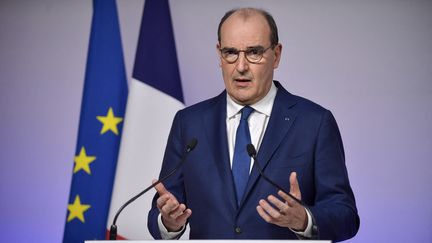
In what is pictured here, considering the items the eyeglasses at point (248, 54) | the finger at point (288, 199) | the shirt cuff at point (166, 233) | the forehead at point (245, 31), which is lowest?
the shirt cuff at point (166, 233)

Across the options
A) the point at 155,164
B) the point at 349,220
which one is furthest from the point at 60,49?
the point at 349,220

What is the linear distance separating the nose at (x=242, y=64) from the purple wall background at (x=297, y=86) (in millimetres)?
1490

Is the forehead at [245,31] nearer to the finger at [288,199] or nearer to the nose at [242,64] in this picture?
the nose at [242,64]

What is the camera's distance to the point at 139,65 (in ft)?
12.2

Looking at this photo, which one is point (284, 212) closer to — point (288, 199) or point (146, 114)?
point (288, 199)

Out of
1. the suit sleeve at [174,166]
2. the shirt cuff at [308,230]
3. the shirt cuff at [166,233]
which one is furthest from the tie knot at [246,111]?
the shirt cuff at [308,230]

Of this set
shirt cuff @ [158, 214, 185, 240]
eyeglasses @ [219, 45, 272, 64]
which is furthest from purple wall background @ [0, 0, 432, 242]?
shirt cuff @ [158, 214, 185, 240]

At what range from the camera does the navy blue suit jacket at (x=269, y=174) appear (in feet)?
7.78

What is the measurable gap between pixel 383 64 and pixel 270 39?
1521 mm

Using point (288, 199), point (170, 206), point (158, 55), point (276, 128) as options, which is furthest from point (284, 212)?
point (158, 55)

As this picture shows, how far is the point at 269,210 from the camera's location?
1956 millimetres

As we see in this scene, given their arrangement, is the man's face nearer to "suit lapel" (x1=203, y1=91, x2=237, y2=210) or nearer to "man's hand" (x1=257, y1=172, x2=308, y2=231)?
"suit lapel" (x1=203, y1=91, x2=237, y2=210)

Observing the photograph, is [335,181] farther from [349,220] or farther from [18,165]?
[18,165]

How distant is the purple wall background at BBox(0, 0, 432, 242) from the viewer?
153 inches
